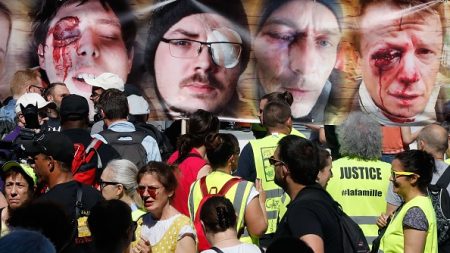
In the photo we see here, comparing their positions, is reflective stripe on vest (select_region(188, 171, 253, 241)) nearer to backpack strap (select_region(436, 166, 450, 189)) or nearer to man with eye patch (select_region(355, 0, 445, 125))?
backpack strap (select_region(436, 166, 450, 189))

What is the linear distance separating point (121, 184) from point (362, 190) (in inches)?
72.4

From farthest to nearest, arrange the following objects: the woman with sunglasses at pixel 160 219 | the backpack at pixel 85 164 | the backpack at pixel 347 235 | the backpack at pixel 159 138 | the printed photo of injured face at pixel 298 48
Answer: the printed photo of injured face at pixel 298 48, the backpack at pixel 159 138, the backpack at pixel 85 164, the woman with sunglasses at pixel 160 219, the backpack at pixel 347 235

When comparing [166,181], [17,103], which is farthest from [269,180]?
[17,103]

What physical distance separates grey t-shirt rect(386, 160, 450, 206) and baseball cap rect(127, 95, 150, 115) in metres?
2.71

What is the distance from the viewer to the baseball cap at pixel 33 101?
902cm

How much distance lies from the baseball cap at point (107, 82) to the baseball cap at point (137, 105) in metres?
0.19

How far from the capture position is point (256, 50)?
9898mm

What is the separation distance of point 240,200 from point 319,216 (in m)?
1.39

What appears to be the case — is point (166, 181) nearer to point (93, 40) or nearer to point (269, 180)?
point (269, 180)

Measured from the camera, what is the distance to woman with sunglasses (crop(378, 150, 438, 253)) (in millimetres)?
6375

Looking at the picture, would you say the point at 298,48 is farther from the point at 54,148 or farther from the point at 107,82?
the point at 54,148

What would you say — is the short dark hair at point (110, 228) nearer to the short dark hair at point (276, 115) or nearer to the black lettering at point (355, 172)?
the black lettering at point (355, 172)

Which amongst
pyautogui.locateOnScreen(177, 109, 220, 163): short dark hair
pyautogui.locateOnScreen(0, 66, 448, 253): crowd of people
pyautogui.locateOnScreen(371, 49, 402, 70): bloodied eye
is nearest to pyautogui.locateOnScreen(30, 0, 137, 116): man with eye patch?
pyautogui.locateOnScreen(0, 66, 448, 253): crowd of people

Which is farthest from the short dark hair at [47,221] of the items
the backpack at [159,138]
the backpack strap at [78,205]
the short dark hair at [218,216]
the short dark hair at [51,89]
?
the short dark hair at [51,89]
